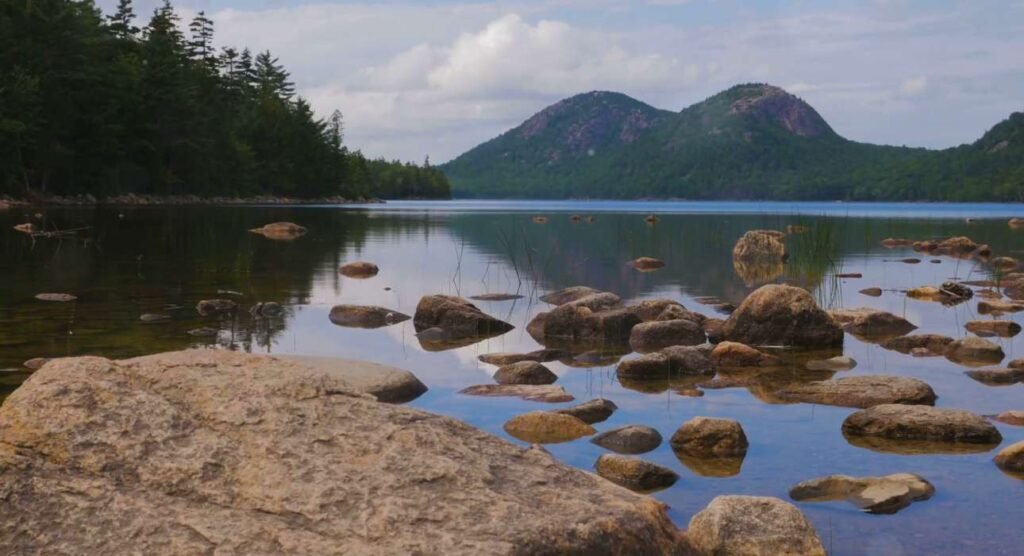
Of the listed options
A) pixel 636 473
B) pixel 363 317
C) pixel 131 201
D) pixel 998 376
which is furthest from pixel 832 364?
pixel 131 201

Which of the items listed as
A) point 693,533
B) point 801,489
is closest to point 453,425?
point 693,533

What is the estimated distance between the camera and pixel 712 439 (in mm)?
8055

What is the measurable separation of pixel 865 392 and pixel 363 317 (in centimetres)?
852

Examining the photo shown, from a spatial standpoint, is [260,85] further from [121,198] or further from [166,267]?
[166,267]

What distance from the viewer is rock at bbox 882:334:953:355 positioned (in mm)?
13500

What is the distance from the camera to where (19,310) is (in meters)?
15.0

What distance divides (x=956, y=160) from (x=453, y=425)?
668 ft

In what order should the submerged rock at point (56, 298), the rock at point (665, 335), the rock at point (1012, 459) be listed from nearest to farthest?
the rock at point (1012, 459) < the rock at point (665, 335) < the submerged rock at point (56, 298)

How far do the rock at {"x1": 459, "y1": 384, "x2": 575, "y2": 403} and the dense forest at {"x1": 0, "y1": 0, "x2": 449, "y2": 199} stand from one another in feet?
185

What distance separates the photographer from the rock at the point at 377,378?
31.7 feet

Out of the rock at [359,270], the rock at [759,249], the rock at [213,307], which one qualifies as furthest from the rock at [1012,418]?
the rock at [759,249]

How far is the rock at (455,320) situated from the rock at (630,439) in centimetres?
654

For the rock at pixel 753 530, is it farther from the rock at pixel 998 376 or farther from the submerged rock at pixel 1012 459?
the rock at pixel 998 376

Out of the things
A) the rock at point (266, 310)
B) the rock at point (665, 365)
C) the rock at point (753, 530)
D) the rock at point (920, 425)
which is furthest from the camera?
the rock at point (266, 310)
